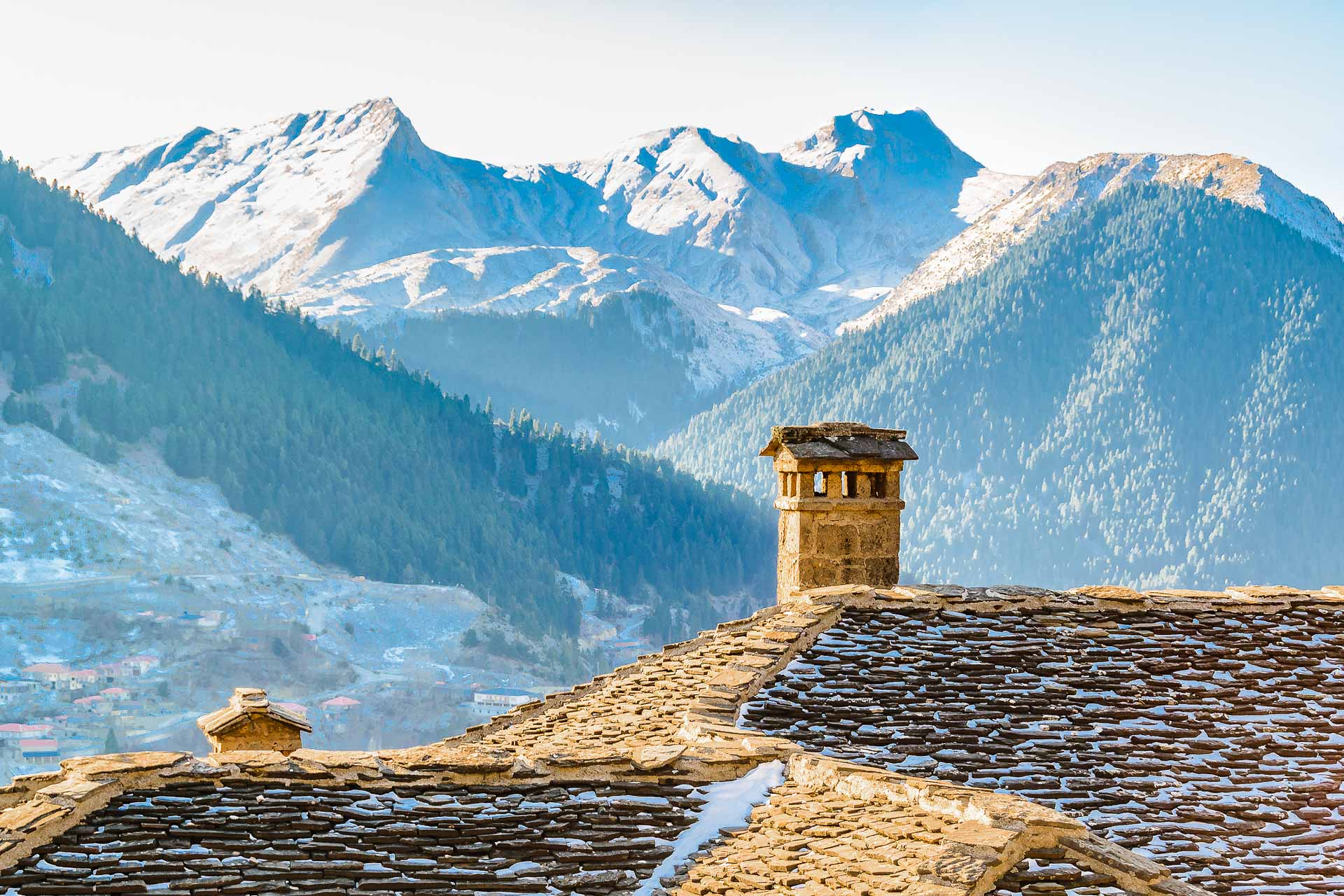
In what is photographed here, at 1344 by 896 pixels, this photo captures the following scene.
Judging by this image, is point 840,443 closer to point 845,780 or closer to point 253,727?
point 253,727

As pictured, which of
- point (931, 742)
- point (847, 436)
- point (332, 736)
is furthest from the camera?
point (332, 736)

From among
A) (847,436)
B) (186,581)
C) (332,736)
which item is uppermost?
(847,436)

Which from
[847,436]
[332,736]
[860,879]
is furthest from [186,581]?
[860,879]

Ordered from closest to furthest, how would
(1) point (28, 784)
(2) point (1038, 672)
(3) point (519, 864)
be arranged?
1. (3) point (519, 864)
2. (1) point (28, 784)
3. (2) point (1038, 672)

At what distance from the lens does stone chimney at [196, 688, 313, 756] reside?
849 inches

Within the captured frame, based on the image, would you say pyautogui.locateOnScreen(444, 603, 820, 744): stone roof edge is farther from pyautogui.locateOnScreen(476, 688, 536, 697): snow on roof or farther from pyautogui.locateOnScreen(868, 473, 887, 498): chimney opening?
pyautogui.locateOnScreen(476, 688, 536, 697): snow on roof

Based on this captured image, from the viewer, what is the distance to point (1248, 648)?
17.9 meters

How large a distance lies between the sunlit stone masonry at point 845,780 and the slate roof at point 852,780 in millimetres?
31

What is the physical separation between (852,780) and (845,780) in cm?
8

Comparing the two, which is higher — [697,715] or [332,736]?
[697,715]

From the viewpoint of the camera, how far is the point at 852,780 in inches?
504

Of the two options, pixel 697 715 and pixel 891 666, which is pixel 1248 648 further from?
pixel 697 715

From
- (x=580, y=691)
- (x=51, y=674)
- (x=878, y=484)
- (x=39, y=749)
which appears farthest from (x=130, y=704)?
(x=580, y=691)

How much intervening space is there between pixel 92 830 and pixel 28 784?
231 centimetres
